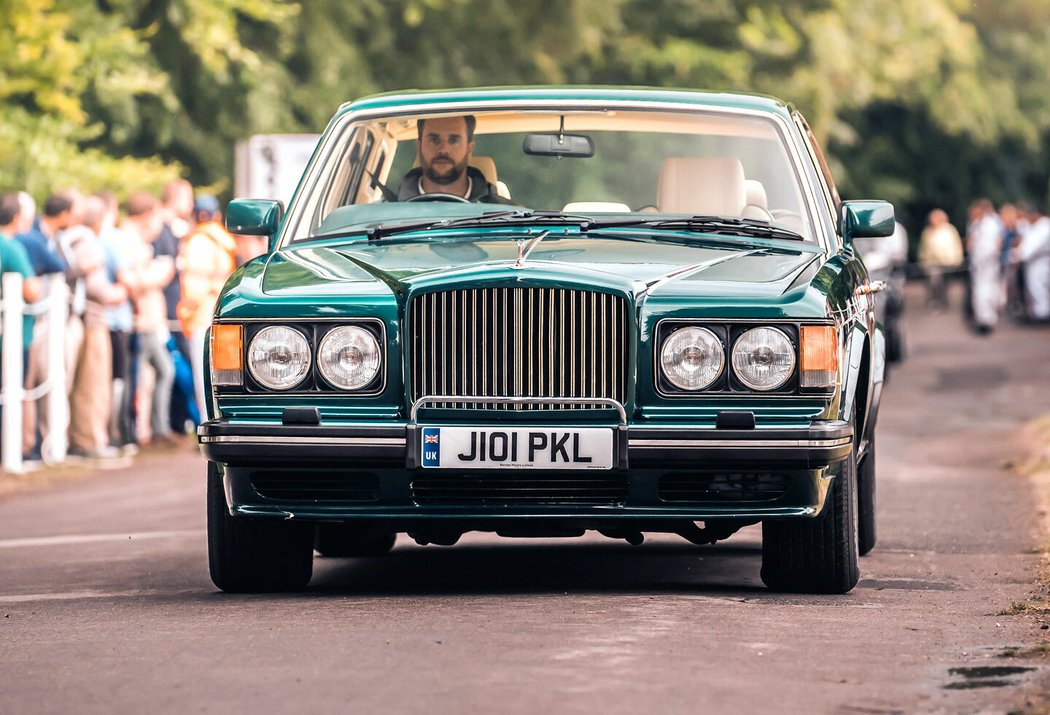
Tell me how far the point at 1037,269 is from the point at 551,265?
3095cm

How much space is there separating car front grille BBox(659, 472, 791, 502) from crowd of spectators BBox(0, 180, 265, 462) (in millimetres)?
8858

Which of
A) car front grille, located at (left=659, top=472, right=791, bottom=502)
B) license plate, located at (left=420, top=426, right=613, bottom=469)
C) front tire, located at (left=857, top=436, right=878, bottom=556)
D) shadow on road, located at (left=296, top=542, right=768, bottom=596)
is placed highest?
license plate, located at (left=420, top=426, right=613, bottom=469)

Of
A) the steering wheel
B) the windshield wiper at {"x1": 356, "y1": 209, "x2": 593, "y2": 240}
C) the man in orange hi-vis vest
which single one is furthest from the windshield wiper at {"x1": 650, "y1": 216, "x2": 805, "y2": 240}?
the man in orange hi-vis vest

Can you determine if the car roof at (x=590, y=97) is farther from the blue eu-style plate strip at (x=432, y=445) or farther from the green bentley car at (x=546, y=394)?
the blue eu-style plate strip at (x=432, y=445)

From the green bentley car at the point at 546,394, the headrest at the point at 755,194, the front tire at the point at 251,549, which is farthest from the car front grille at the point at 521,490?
the headrest at the point at 755,194

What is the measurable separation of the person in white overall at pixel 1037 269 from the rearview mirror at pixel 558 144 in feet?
94.8

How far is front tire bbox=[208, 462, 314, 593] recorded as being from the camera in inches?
329

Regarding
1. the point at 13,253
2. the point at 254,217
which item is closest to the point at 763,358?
the point at 254,217

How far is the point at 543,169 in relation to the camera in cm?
880

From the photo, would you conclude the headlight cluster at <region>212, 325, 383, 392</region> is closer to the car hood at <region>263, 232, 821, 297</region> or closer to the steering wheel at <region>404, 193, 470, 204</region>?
the car hood at <region>263, 232, 821, 297</region>

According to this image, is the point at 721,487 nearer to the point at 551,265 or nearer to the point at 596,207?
the point at 551,265

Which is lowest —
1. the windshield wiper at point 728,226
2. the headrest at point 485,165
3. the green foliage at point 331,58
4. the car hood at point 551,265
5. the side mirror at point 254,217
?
the car hood at point 551,265

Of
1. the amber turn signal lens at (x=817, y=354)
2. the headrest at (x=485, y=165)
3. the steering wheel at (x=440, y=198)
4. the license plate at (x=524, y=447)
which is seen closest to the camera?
Answer: the license plate at (x=524, y=447)

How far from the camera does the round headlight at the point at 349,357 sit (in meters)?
7.77
